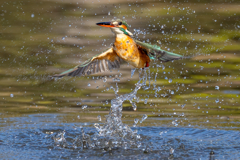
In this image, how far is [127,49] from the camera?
4.09 meters

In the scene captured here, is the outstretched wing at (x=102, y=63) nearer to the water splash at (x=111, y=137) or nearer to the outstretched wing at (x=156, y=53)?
the outstretched wing at (x=156, y=53)

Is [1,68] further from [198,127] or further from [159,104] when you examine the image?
[198,127]

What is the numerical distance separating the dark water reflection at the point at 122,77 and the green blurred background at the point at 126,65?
2 cm

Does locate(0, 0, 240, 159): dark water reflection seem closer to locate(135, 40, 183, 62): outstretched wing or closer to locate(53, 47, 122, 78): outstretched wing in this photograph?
locate(53, 47, 122, 78): outstretched wing

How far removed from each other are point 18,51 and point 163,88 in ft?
8.76

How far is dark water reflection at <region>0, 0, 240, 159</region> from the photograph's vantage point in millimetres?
4531

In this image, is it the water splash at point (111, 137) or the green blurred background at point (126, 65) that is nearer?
the water splash at point (111, 137)

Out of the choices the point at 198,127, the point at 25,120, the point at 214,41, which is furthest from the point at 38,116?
the point at 214,41

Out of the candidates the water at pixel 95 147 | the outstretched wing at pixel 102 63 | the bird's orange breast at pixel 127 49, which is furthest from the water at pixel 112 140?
the bird's orange breast at pixel 127 49

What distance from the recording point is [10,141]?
432cm

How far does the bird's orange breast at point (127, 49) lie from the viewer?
4090mm

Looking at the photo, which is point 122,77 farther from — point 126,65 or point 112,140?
point 112,140

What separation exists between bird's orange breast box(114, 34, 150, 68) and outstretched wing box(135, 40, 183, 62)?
78 millimetres

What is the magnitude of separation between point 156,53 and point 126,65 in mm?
2684
